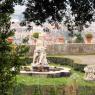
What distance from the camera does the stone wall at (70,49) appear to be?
30.9m

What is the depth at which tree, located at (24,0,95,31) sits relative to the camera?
10766mm

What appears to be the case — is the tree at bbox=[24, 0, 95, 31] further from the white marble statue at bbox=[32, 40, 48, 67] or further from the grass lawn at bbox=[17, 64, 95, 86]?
the white marble statue at bbox=[32, 40, 48, 67]

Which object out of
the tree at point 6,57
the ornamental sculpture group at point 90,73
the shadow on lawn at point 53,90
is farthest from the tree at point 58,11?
the ornamental sculpture group at point 90,73

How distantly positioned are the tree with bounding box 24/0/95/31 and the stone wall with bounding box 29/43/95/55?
1932 cm

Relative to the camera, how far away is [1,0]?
24.8 feet

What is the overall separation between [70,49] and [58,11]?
66.5ft

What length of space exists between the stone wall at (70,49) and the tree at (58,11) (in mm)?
19320

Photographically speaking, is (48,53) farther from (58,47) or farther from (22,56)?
(22,56)

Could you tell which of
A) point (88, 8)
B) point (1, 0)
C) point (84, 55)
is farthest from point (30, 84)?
point (84, 55)

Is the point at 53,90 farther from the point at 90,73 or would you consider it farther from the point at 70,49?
the point at 70,49

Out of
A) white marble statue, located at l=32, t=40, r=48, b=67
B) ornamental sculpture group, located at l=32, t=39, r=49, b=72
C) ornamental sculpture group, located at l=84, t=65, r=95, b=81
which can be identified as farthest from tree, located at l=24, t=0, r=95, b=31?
white marble statue, located at l=32, t=40, r=48, b=67

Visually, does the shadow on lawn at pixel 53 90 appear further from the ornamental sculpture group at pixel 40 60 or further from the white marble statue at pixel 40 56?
the white marble statue at pixel 40 56

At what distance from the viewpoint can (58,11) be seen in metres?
11.1

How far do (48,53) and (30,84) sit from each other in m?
14.1
